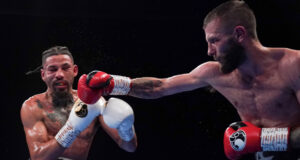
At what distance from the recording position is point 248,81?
1949 millimetres

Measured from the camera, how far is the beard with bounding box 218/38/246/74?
192 cm

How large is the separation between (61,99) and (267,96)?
56.2 inches

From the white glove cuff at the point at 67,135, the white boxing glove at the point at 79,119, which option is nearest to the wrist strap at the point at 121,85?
the white boxing glove at the point at 79,119

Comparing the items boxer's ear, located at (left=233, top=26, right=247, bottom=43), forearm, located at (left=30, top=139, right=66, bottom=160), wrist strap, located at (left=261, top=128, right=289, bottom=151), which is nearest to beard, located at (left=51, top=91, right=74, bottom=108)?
forearm, located at (left=30, top=139, right=66, bottom=160)

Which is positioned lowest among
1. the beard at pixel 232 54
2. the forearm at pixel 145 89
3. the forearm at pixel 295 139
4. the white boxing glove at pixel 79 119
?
the forearm at pixel 295 139

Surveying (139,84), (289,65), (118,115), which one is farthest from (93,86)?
(289,65)

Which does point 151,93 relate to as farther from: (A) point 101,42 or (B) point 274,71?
(A) point 101,42

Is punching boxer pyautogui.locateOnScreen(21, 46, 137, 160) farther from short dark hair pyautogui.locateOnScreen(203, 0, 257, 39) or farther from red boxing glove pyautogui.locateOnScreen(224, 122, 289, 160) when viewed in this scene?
short dark hair pyautogui.locateOnScreen(203, 0, 257, 39)

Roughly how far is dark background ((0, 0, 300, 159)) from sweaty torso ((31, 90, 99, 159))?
990mm

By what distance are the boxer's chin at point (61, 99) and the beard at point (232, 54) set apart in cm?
118

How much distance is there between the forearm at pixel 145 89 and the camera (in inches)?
85.4

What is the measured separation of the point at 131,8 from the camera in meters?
3.74

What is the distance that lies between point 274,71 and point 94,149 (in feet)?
7.00

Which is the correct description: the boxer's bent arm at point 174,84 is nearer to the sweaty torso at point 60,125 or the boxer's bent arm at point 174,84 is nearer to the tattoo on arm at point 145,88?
the tattoo on arm at point 145,88
